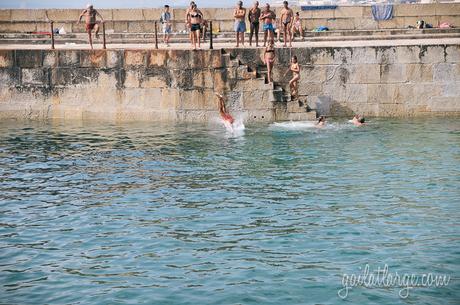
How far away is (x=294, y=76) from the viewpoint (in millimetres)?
24453

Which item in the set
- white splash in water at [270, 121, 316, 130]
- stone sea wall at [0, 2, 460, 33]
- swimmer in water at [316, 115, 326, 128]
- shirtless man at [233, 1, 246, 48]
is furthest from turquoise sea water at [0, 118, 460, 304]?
stone sea wall at [0, 2, 460, 33]

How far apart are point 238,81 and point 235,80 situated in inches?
3.8

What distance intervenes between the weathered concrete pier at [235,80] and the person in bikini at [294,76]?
35 centimetres

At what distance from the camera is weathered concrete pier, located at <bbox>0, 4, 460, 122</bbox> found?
80.3ft

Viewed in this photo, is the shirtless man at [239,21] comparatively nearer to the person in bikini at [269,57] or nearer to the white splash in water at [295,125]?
the person in bikini at [269,57]

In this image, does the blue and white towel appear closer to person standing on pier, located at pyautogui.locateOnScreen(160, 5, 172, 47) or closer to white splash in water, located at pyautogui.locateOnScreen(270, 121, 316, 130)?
person standing on pier, located at pyautogui.locateOnScreen(160, 5, 172, 47)

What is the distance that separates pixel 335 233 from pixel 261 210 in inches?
76.3

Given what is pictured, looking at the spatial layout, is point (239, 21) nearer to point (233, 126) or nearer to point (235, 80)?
point (235, 80)

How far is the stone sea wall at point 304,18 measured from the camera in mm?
31766

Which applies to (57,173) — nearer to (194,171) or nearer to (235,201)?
(194,171)

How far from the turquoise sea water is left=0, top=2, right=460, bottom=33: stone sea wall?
10061mm

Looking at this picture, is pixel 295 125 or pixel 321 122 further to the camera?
pixel 295 125

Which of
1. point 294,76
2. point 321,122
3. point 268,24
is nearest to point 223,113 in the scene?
point 294,76

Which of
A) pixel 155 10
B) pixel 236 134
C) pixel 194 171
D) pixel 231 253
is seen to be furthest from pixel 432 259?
pixel 155 10
